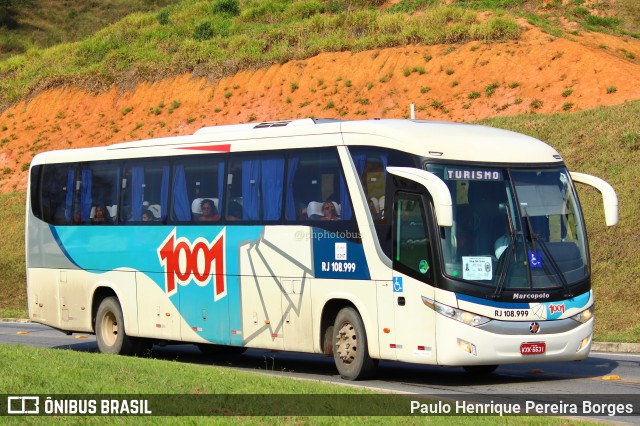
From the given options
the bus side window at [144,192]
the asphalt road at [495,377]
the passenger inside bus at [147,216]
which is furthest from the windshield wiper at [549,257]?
the passenger inside bus at [147,216]

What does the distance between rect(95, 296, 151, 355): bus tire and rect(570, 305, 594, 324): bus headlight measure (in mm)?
8333

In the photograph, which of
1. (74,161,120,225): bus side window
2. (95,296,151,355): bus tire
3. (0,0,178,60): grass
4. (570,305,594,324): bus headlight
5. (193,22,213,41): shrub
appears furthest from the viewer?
(0,0,178,60): grass

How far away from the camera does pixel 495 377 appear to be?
1542cm

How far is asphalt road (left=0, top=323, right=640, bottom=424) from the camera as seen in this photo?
13094 mm

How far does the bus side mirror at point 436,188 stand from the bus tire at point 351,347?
2.15 meters

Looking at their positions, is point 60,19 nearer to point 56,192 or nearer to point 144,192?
point 56,192

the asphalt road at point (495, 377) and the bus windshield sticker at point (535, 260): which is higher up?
the bus windshield sticker at point (535, 260)

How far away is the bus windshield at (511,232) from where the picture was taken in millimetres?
13734

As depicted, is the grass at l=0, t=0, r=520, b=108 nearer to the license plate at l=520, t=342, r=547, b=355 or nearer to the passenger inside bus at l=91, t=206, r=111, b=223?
the passenger inside bus at l=91, t=206, r=111, b=223

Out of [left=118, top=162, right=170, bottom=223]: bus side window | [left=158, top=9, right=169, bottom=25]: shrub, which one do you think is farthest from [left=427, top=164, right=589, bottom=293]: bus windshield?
[left=158, top=9, right=169, bottom=25]: shrub

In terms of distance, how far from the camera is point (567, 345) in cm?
1399

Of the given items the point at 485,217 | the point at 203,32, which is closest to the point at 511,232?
the point at 485,217

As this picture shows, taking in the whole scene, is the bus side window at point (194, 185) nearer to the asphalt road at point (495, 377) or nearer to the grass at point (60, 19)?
the asphalt road at point (495, 377)

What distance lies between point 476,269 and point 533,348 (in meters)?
1.21
